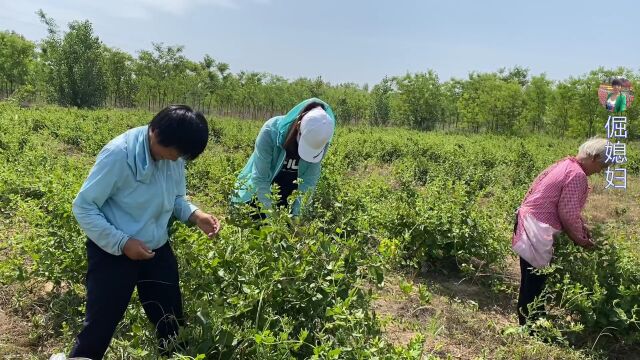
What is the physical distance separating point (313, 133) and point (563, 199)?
5.47 feet

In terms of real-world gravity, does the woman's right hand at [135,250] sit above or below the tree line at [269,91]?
below

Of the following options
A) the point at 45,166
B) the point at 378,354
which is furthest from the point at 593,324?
the point at 45,166

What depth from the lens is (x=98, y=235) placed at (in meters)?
1.73

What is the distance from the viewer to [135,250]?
5.79 ft

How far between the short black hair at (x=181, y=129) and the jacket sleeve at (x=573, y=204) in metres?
2.34

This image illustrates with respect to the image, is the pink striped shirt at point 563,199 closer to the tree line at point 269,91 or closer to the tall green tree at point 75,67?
the tree line at point 269,91

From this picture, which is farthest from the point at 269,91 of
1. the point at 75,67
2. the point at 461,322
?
the point at 461,322

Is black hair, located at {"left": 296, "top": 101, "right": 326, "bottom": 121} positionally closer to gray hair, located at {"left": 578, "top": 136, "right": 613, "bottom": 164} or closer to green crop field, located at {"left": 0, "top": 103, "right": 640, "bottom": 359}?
green crop field, located at {"left": 0, "top": 103, "right": 640, "bottom": 359}

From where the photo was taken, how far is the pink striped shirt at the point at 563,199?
3.01 m

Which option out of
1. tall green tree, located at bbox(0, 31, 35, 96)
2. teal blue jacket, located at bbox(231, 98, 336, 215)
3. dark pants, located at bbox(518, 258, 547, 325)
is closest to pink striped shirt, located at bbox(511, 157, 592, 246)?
dark pants, located at bbox(518, 258, 547, 325)

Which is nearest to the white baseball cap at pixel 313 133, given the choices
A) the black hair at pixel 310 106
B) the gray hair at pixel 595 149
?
the black hair at pixel 310 106

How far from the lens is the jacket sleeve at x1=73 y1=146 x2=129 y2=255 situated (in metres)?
1.73

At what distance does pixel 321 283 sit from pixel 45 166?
438 cm

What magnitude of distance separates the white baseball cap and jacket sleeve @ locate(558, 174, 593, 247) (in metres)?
1.56
